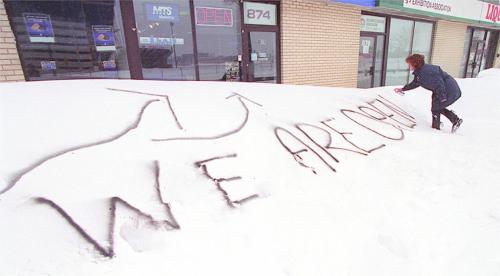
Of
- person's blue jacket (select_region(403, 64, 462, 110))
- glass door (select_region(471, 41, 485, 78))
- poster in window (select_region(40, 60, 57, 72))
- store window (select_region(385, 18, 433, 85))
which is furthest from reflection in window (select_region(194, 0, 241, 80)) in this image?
glass door (select_region(471, 41, 485, 78))

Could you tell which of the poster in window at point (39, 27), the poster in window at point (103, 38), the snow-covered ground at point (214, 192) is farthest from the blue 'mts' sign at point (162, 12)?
the snow-covered ground at point (214, 192)

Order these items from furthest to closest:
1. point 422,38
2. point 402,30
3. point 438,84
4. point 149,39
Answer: point 422,38 → point 402,30 → point 149,39 → point 438,84

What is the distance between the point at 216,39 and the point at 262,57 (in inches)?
45.4

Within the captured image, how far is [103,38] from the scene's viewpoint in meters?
5.02

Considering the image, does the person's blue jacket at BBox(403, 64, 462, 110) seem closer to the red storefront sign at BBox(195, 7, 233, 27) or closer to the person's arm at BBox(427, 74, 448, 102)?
the person's arm at BBox(427, 74, 448, 102)

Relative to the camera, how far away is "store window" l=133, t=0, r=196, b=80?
17.4 ft

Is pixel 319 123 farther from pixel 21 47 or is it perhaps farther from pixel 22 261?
pixel 21 47

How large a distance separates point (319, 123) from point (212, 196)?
1642 mm

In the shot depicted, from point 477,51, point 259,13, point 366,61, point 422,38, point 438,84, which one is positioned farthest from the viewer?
point 477,51

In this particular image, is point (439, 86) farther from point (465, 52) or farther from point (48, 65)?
point (465, 52)

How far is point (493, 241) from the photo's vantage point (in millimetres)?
1853

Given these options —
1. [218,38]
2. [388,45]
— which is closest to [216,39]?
[218,38]

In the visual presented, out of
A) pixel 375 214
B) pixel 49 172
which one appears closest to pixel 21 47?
pixel 49 172

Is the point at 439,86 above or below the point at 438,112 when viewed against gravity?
above
